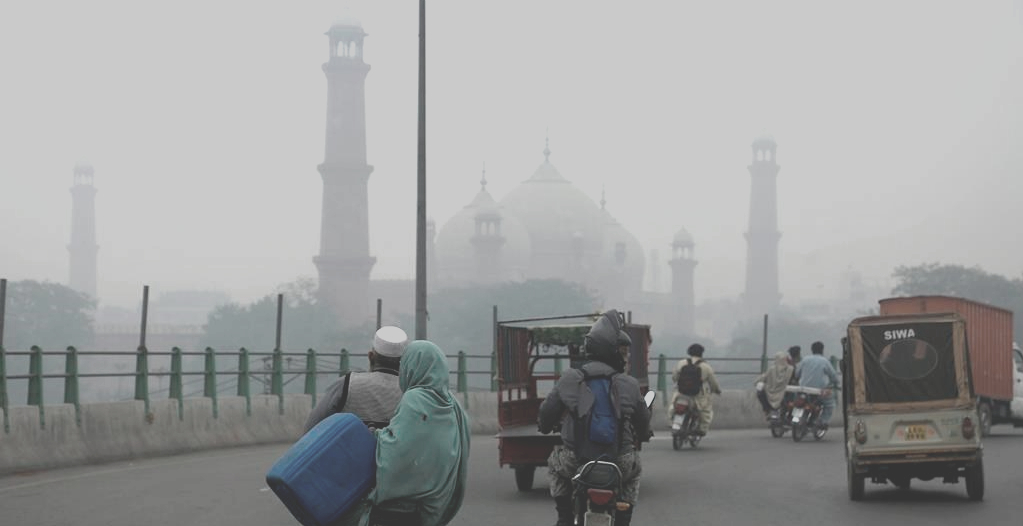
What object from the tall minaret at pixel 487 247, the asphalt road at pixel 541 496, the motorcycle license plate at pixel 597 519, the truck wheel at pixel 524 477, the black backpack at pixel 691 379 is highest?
the tall minaret at pixel 487 247

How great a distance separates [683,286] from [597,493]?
164211 millimetres

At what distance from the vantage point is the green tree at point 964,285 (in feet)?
351

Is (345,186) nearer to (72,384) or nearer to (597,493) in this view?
(72,384)

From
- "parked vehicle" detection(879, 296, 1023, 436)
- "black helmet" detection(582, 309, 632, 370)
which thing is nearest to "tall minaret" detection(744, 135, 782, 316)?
"parked vehicle" detection(879, 296, 1023, 436)

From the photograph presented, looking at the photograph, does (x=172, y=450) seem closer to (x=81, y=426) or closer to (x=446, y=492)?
(x=81, y=426)

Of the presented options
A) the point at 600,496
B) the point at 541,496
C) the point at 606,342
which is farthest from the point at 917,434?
the point at 600,496

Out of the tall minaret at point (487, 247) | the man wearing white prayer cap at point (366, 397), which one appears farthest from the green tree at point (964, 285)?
the man wearing white prayer cap at point (366, 397)

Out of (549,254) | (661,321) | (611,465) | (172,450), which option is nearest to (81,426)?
(172,450)

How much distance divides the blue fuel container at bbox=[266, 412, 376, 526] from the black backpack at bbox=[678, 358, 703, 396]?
1420cm

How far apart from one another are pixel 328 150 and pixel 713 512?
116m

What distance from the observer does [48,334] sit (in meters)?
111

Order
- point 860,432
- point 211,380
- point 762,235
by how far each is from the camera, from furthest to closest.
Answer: point 762,235
point 211,380
point 860,432

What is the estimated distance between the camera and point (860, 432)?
13.8 meters

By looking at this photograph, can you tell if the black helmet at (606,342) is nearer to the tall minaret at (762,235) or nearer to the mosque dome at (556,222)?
the mosque dome at (556,222)
